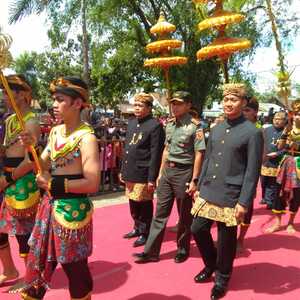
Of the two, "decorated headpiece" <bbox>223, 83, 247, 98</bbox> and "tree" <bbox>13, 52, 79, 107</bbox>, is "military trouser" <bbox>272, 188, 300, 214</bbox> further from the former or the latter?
"tree" <bbox>13, 52, 79, 107</bbox>

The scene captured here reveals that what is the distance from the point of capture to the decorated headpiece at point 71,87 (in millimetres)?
2975

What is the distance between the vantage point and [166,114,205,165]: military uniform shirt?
4840mm

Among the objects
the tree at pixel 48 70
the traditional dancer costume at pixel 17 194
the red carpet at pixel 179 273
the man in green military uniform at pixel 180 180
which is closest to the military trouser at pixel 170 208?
the man in green military uniform at pixel 180 180

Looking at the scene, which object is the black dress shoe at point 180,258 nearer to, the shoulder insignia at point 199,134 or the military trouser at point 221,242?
the military trouser at point 221,242

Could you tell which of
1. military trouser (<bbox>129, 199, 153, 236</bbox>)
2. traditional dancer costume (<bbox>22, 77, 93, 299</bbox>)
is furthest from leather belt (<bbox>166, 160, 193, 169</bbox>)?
traditional dancer costume (<bbox>22, 77, 93, 299</bbox>)

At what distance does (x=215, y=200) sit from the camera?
3859 mm

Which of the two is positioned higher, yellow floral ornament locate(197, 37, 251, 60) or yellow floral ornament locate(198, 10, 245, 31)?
yellow floral ornament locate(198, 10, 245, 31)

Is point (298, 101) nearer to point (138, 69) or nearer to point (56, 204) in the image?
point (56, 204)

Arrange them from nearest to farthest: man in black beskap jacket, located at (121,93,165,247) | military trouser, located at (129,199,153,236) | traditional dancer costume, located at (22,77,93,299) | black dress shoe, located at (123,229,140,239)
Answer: traditional dancer costume, located at (22,77,93,299) < man in black beskap jacket, located at (121,93,165,247) < military trouser, located at (129,199,153,236) < black dress shoe, located at (123,229,140,239)

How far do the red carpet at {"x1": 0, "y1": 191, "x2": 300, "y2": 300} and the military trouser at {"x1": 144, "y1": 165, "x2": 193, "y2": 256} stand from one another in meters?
0.20

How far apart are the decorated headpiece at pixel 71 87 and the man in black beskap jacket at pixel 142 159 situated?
2.24m

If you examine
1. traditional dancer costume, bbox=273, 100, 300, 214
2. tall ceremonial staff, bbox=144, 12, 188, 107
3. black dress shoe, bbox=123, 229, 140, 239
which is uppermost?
tall ceremonial staff, bbox=144, 12, 188, 107

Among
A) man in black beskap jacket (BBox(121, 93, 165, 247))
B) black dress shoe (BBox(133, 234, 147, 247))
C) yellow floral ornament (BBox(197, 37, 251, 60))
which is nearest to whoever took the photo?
yellow floral ornament (BBox(197, 37, 251, 60))

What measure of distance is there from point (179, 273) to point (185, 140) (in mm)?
1395
